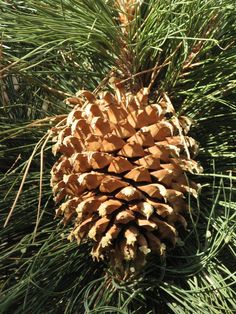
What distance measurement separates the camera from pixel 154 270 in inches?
31.4

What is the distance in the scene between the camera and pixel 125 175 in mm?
740

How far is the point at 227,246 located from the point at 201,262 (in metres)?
0.05

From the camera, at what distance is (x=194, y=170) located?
0.80 meters

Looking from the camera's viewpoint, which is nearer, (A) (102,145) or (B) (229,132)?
(A) (102,145)

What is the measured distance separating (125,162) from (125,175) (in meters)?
0.02

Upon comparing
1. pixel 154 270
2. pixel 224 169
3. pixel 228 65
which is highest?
pixel 228 65

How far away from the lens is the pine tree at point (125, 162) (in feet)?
2.42

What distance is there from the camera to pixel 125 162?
2.42ft

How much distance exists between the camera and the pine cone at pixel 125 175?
0.73 m

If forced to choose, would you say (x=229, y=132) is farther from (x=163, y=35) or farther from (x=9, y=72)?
(x=9, y=72)

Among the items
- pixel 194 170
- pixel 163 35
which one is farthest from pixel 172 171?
pixel 163 35

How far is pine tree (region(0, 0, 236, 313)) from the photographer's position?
738mm

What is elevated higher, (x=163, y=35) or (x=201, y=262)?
(x=163, y=35)

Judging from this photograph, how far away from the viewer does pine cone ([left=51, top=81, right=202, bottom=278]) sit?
0.73m
